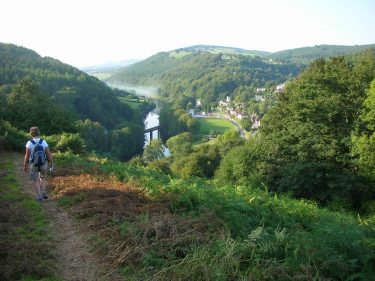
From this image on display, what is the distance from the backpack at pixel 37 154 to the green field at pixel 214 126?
4064 inches

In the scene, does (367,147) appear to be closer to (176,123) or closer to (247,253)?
(247,253)

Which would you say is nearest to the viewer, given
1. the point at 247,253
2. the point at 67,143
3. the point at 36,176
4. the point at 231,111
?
the point at 247,253

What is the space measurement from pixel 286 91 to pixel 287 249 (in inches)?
1110

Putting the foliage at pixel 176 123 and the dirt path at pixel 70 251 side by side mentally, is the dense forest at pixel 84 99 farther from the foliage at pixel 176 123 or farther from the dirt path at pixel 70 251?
the dirt path at pixel 70 251

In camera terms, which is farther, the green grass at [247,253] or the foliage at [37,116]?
the foliage at [37,116]

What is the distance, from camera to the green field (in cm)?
11700

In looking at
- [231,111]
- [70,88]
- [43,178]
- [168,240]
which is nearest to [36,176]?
[43,178]

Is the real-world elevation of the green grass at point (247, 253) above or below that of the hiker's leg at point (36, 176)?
below

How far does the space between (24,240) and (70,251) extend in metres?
0.90

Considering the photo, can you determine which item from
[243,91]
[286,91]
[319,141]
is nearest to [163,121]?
[243,91]

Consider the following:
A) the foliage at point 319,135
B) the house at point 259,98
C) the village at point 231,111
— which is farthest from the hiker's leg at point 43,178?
the house at point 259,98

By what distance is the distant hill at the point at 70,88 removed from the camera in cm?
9819

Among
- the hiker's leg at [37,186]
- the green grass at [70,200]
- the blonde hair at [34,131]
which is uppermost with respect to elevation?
the blonde hair at [34,131]

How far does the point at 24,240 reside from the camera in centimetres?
707
